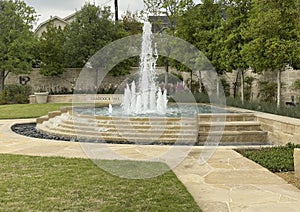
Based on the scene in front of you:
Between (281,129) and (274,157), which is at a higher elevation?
(281,129)

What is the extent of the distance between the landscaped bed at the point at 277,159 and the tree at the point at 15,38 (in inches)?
668

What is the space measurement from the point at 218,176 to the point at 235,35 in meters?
8.52

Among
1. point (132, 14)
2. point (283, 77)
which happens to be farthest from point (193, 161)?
point (132, 14)

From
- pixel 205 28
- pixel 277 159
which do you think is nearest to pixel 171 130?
pixel 277 159

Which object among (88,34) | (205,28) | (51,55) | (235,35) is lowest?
(235,35)

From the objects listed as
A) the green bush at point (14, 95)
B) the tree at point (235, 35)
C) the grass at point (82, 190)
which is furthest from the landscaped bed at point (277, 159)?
the green bush at point (14, 95)

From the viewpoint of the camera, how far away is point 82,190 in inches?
151

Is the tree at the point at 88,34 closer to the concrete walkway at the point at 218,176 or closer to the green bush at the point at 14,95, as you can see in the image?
the green bush at the point at 14,95

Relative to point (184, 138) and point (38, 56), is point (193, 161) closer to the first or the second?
point (184, 138)

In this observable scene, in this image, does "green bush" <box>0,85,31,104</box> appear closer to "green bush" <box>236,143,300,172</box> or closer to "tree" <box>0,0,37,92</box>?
"tree" <box>0,0,37,92</box>

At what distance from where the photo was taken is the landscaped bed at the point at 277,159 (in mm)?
4582

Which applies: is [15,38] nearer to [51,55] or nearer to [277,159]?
[51,55]

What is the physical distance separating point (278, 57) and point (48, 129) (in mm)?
6862

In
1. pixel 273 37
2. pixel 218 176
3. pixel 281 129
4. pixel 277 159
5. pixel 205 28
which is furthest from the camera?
pixel 205 28
